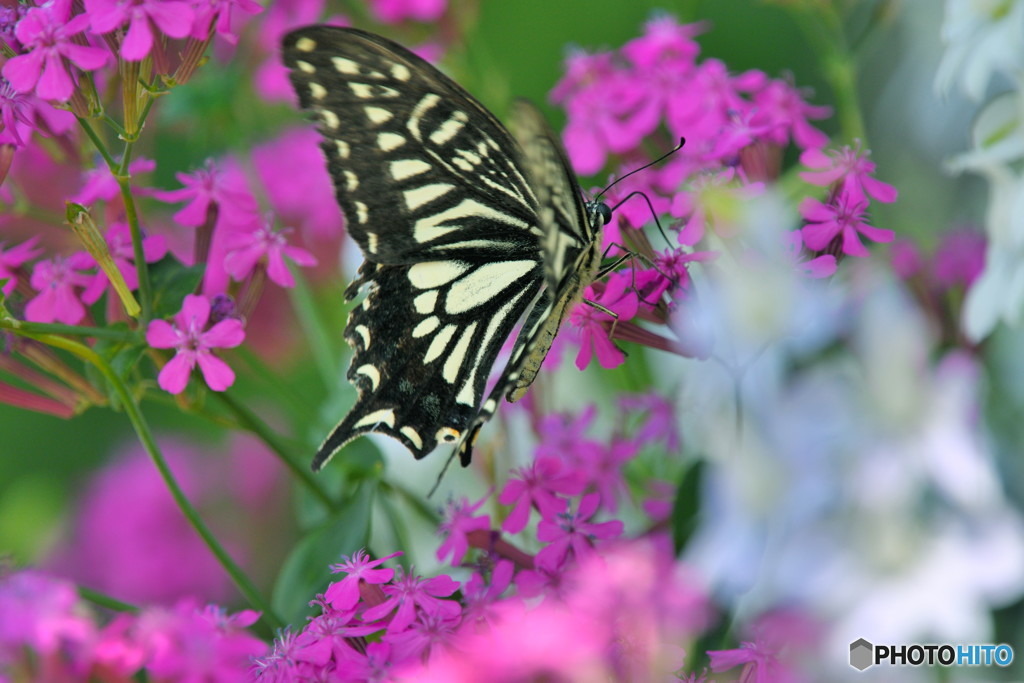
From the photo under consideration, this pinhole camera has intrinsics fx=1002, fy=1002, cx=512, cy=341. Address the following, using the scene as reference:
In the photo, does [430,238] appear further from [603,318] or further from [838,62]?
[838,62]

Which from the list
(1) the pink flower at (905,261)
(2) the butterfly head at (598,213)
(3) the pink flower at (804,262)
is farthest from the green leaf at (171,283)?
(1) the pink flower at (905,261)

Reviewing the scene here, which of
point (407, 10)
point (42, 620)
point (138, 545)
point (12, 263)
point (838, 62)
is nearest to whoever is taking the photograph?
point (42, 620)

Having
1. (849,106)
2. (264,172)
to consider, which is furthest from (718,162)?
(264,172)

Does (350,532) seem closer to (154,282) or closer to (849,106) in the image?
(154,282)

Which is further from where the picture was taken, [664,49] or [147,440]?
[664,49]

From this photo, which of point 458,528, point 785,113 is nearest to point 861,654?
point 458,528
